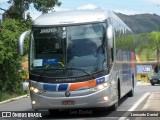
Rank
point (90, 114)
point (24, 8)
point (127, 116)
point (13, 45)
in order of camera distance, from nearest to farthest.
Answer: point (127, 116), point (90, 114), point (13, 45), point (24, 8)

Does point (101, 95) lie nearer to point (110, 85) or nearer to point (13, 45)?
point (110, 85)

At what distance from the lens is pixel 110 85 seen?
568 inches

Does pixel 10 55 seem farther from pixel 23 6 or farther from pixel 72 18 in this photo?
pixel 72 18

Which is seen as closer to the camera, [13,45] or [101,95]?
[101,95]

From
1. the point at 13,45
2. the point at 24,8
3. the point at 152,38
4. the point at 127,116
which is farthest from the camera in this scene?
the point at 152,38

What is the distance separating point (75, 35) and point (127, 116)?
9.71 ft

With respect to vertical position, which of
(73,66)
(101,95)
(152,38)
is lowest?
(152,38)

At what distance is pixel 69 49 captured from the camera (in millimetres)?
14281

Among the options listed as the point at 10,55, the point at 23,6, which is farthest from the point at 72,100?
the point at 23,6

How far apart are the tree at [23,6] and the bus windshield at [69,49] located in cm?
1695

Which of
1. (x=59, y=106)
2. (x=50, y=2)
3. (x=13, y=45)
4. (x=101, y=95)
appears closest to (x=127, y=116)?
(x=101, y=95)

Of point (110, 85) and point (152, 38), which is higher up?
point (110, 85)

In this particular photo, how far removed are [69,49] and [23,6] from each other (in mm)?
17932

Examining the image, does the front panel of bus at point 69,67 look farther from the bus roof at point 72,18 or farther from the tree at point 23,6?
the tree at point 23,6
